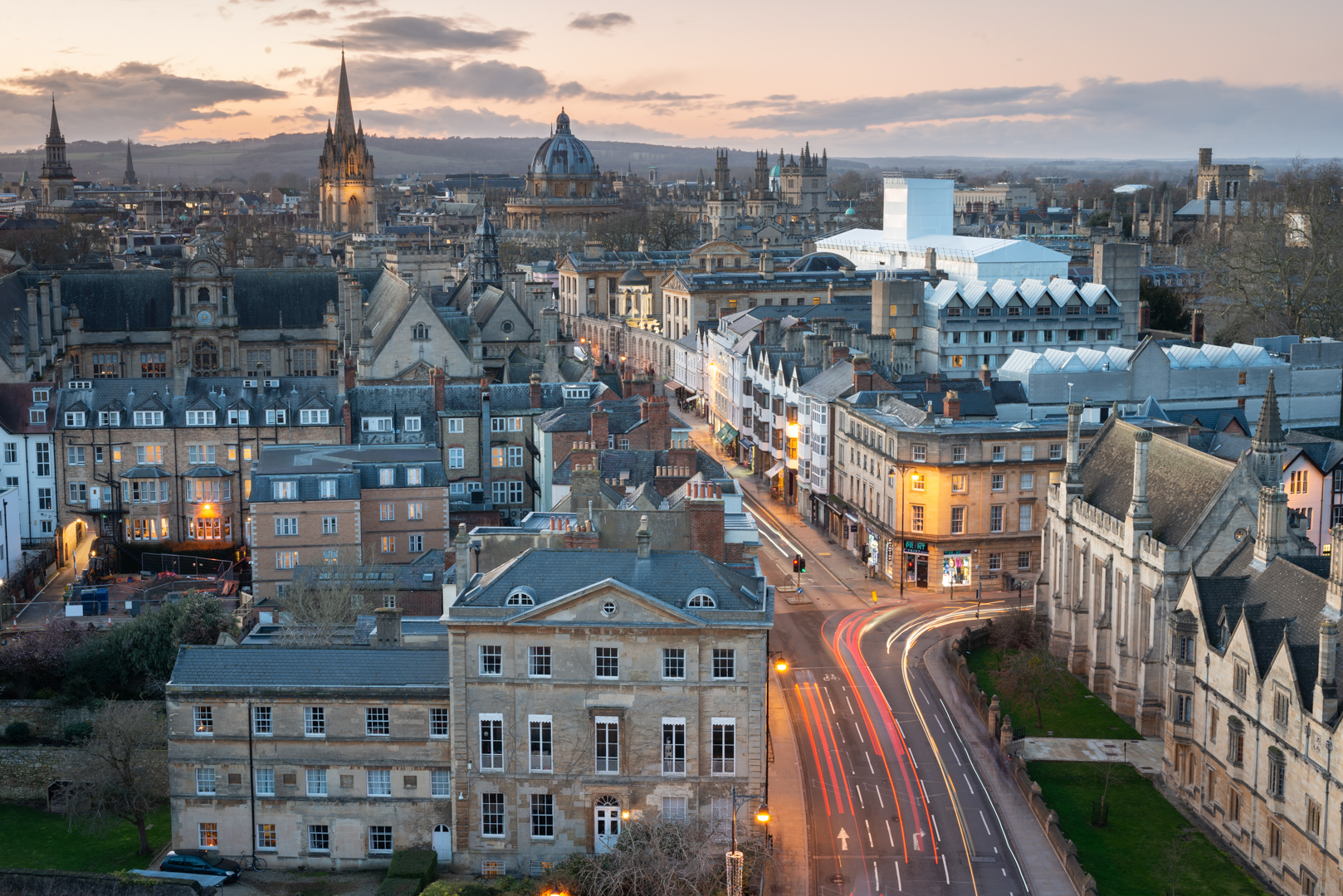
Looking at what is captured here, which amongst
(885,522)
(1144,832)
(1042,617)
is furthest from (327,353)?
(1144,832)

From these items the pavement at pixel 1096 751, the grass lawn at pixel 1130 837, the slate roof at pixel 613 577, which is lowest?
the grass lawn at pixel 1130 837

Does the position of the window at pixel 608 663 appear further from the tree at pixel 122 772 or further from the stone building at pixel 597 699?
the tree at pixel 122 772

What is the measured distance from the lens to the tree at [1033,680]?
238ft

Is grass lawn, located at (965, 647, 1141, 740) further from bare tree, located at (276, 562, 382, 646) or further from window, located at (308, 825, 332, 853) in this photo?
window, located at (308, 825, 332, 853)

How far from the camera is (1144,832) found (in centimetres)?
6047

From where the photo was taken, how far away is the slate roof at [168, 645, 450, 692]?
57.2 m

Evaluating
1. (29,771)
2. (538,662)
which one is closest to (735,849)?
(538,662)

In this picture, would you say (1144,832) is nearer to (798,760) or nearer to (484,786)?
(798,760)

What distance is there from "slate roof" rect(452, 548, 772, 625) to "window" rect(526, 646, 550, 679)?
1.58 metres

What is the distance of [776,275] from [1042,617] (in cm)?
9083

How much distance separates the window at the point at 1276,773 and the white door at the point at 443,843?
2940cm

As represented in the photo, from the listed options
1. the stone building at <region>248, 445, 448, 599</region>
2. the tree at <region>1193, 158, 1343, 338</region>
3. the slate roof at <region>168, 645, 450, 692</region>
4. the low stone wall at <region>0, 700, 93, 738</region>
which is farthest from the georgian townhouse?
the tree at <region>1193, 158, 1343, 338</region>

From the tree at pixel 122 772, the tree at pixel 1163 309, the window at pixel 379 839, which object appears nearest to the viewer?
the window at pixel 379 839

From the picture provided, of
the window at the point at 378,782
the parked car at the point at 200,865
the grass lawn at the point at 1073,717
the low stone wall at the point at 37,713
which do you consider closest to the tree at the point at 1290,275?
the grass lawn at the point at 1073,717
